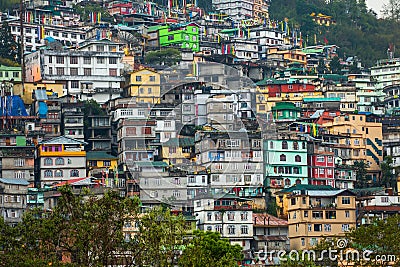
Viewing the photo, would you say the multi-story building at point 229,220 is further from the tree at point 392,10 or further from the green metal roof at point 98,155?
the tree at point 392,10

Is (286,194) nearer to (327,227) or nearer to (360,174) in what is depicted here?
(327,227)

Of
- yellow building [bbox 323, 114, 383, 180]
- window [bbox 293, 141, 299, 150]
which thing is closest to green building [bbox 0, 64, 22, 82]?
window [bbox 293, 141, 299, 150]

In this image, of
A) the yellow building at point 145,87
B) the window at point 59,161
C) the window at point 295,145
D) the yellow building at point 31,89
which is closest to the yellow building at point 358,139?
the window at point 295,145

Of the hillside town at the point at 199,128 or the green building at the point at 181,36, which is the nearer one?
the hillside town at the point at 199,128

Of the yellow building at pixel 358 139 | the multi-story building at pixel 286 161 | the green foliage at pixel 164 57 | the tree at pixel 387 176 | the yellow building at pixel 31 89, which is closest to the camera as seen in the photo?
the multi-story building at pixel 286 161

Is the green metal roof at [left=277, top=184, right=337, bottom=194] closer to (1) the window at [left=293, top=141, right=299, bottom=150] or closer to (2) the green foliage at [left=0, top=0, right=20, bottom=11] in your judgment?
(1) the window at [left=293, top=141, right=299, bottom=150]

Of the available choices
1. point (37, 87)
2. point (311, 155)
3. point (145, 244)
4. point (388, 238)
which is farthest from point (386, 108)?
point (145, 244)

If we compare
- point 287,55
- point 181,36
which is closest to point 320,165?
point 181,36

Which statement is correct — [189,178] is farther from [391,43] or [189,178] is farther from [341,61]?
[391,43]
